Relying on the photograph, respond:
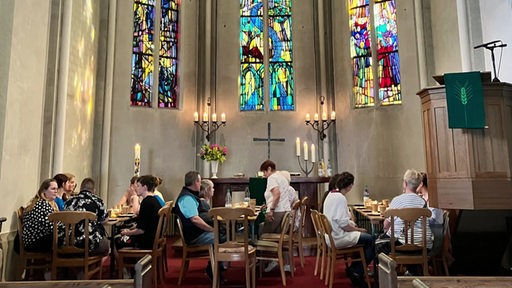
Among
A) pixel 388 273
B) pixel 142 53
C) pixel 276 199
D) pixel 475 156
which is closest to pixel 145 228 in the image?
pixel 276 199

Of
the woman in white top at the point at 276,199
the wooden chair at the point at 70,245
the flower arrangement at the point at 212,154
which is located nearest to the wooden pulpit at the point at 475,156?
the woman in white top at the point at 276,199

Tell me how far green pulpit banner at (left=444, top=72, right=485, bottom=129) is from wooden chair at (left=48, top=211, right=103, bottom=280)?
10.9ft

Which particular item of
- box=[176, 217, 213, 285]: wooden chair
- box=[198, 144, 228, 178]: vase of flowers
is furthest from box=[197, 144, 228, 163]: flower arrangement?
box=[176, 217, 213, 285]: wooden chair

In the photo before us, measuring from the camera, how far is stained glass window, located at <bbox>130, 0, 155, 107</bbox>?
25.1 ft

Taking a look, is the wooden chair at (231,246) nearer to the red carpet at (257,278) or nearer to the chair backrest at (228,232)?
the chair backrest at (228,232)

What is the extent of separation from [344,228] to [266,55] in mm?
5487

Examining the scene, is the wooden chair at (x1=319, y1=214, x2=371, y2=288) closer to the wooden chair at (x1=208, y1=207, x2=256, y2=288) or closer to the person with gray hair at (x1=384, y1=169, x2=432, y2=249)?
the person with gray hair at (x1=384, y1=169, x2=432, y2=249)

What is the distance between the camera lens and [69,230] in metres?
3.60

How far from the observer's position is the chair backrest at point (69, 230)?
3.29 m

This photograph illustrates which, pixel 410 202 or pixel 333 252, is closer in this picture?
pixel 410 202

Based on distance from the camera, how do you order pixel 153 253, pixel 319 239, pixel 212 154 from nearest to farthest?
pixel 153 253 → pixel 319 239 → pixel 212 154

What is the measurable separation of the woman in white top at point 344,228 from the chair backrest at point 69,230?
2.26 meters

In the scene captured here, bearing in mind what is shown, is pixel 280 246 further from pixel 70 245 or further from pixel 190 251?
pixel 70 245

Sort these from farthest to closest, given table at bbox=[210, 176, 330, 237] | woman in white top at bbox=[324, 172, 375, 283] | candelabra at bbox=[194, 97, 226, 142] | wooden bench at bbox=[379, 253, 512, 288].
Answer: candelabra at bbox=[194, 97, 226, 142] → table at bbox=[210, 176, 330, 237] → woman in white top at bbox=[324, 172, 375, 283] → wooden bench at bbox=[379, 253, 512, 288]
